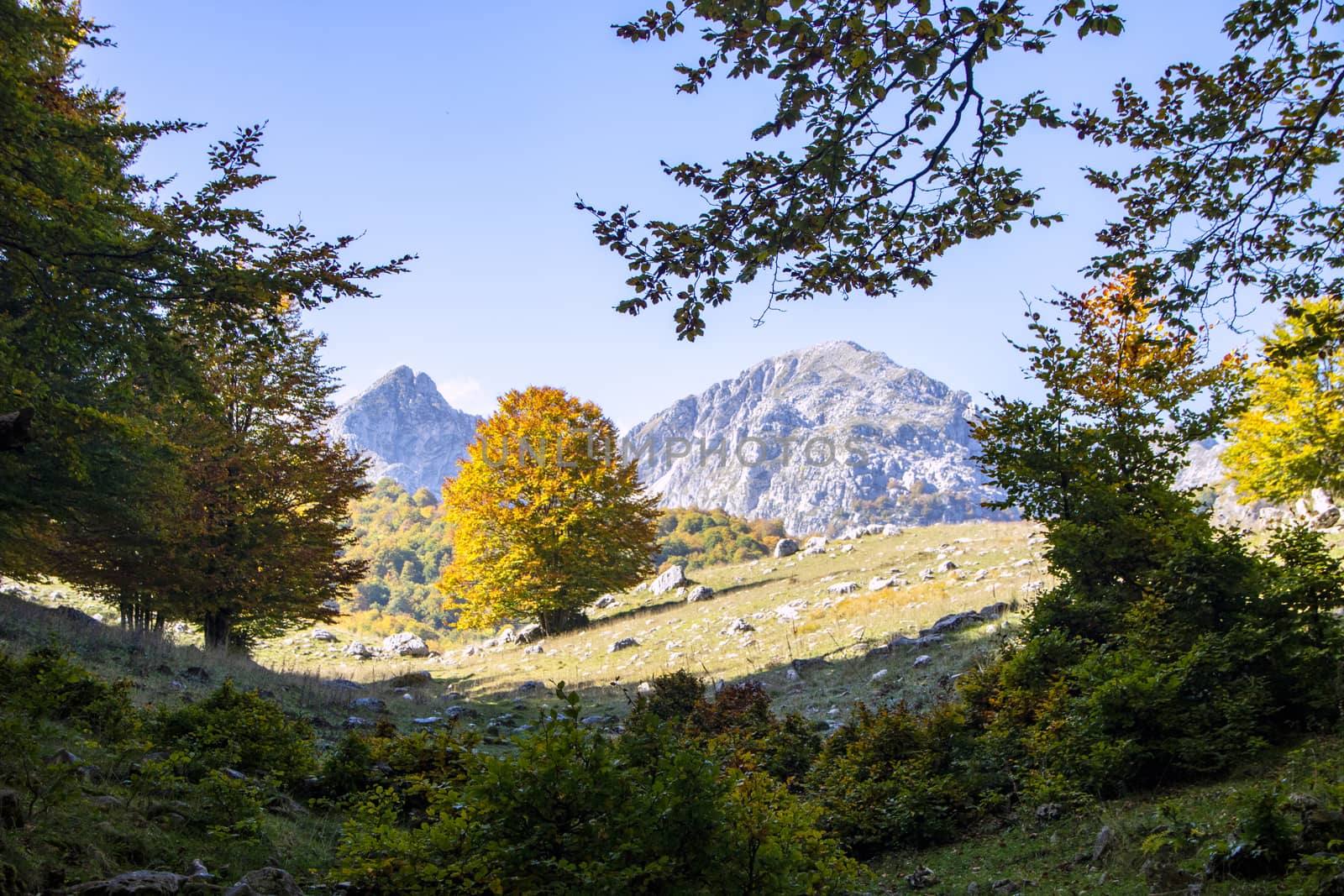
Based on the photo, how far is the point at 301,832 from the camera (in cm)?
543

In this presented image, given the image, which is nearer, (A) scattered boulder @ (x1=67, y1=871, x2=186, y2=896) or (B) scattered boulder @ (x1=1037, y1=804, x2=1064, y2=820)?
(A) scattered boulder @ (x1=67, y1=871, x2=186, y2=896)

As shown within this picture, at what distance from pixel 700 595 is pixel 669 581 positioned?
16.9ft

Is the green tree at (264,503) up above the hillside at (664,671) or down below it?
above

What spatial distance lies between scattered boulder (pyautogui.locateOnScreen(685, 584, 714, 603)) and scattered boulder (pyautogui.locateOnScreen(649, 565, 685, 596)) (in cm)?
382

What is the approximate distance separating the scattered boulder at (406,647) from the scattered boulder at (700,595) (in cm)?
1038

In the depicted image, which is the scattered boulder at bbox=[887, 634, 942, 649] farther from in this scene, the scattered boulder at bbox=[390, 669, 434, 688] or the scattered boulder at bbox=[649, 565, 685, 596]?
the scattered boulder at bbox=[649, 565, 685, 596]

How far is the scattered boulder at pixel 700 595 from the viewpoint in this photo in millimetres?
27516

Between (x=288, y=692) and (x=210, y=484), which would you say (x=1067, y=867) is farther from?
(x=210, y=484)

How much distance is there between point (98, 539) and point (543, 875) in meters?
15.4

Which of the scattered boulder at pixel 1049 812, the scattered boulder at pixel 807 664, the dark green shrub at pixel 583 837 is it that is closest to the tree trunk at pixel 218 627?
the scattered boulder at pixel 807 664

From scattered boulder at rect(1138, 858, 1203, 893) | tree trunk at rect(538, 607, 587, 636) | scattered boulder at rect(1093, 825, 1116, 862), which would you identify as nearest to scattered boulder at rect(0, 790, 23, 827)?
scattered boulder at rect(1138, 858, 1203, 893)

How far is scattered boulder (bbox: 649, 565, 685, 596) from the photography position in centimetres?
3238

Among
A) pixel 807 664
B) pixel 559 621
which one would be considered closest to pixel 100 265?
pixel 807 664

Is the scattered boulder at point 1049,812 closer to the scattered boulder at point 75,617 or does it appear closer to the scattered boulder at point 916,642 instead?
the scattered boulder at point 916,642
